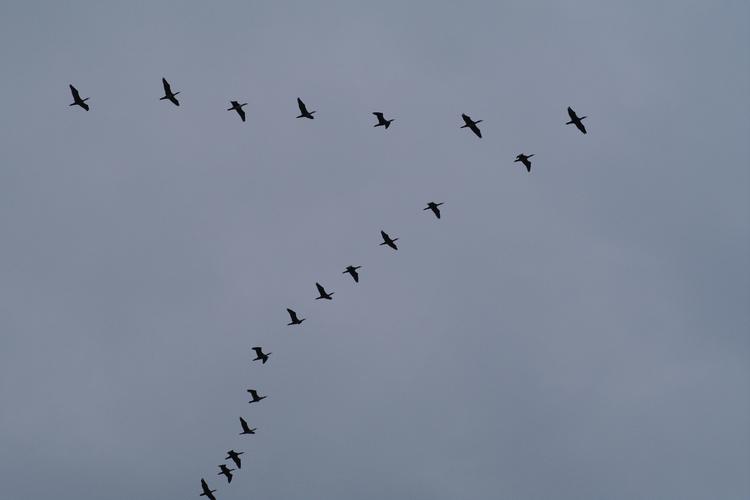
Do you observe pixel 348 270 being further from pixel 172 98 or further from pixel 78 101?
pixel 78 101

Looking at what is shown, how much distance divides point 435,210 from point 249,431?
35.9 metres

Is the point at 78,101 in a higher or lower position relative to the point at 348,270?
higher

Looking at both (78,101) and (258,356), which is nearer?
(78,101)

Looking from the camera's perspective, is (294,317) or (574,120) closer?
(574,120)

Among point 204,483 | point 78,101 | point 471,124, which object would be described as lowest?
point 204,483

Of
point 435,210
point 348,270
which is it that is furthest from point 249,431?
point 435,210

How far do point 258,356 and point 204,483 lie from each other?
1701cm

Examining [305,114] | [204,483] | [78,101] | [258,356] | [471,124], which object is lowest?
[204,483]

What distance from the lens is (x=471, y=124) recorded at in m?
112

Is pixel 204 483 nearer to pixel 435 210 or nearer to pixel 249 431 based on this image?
pixel 249 431

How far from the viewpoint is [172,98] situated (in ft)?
370

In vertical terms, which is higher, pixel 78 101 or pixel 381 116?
pixel 78 101

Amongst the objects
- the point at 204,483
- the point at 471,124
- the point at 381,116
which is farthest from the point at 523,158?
the point at 204,483

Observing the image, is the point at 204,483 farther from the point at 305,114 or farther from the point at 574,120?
the point at 574,120
